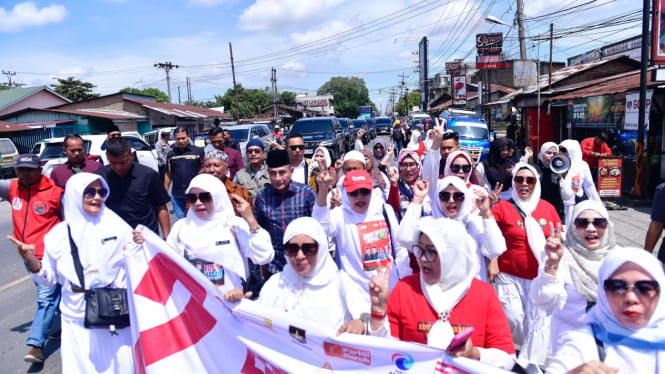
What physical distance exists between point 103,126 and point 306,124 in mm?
17947

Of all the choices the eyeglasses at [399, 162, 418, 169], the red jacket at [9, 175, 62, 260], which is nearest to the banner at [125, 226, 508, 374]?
the red jacket at [9, 175, 62, 260]

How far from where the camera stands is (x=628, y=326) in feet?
6.30

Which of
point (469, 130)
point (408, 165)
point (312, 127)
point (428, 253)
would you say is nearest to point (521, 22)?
point (469, 130)

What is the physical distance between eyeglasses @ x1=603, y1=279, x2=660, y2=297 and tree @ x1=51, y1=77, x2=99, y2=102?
5705cm

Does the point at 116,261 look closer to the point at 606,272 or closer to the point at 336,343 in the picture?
the point at 336,343

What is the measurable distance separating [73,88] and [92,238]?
56.5 metres

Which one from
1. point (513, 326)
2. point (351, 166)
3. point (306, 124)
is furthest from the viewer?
point (306, 124)

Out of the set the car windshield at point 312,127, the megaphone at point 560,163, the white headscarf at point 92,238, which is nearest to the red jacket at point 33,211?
the white headscarf at point 92,238

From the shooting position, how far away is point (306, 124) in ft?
57.6

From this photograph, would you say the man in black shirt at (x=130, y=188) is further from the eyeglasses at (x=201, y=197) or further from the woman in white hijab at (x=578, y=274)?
the woman in white hijab at (x=578, y=274)

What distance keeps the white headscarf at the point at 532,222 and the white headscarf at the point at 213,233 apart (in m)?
2.23

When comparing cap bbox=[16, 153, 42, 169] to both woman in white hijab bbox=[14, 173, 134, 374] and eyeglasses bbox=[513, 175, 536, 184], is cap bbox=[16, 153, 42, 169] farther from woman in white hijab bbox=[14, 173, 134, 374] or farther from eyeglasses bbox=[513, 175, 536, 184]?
eyeglasses bbox=[513, 175, 536, 184]

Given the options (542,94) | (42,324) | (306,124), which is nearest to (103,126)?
(306,124)

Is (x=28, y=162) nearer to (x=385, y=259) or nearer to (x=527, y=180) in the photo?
(x=385, y=259)
